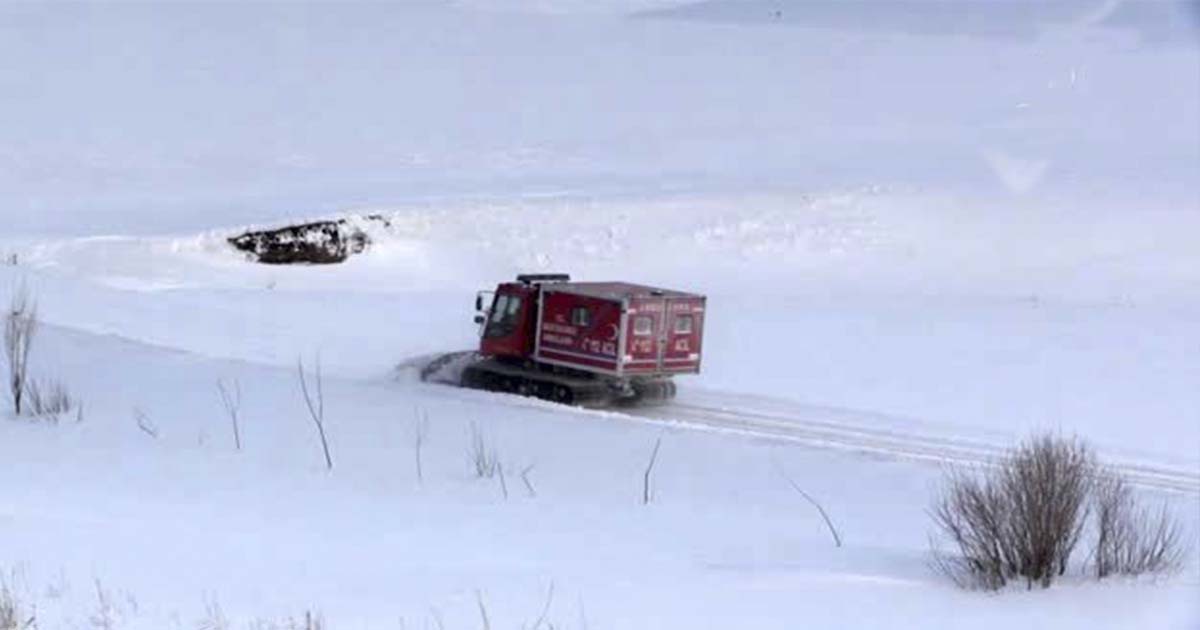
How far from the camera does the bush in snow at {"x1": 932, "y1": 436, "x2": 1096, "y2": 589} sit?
13.4m

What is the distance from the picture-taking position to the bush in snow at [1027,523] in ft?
44.0

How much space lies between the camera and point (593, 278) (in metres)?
39.0

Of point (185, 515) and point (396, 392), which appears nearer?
point (185, 515)

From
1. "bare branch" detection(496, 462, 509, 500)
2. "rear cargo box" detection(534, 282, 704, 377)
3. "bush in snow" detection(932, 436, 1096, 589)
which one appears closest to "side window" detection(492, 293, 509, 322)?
"rear cargo box" detection(534, 282, 704, 377)

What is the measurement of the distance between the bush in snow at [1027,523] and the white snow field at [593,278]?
10.3 inches

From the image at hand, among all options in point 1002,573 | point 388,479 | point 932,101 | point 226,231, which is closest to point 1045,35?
point 932,101

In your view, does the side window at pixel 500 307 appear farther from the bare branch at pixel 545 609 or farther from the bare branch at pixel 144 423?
the bare branch at pixel 545 609

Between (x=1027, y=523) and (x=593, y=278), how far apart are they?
2582 centimetres

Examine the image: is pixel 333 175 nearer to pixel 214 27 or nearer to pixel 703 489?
pixel 214 27

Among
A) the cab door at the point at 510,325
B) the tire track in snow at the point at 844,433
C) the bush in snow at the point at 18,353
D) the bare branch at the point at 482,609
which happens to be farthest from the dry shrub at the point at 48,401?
the bare branch at the point at 482,609

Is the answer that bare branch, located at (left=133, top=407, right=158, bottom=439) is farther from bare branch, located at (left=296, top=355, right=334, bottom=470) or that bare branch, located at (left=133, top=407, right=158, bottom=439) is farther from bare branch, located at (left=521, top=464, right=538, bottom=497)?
bare branch, located at (left=521, top=464, right=538, bottom=497)

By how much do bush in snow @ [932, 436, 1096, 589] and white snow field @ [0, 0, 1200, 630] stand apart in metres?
0.26

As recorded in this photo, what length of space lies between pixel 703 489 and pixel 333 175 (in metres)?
30.4

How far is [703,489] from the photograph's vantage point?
20.7 meters
